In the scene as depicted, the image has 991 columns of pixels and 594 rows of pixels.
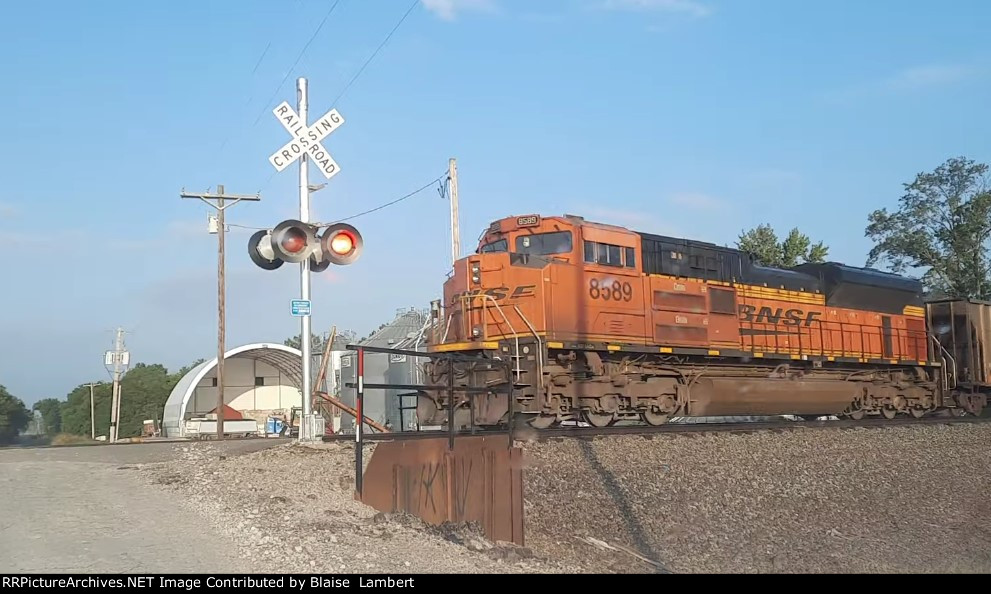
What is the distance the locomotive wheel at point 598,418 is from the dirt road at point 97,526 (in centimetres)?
764

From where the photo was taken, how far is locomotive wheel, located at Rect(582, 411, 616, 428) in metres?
14.7

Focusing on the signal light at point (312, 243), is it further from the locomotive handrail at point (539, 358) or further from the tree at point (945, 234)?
the tree at point (945, 234)

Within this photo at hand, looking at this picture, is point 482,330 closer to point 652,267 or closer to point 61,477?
point 652,267

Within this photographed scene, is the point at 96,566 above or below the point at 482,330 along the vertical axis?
below

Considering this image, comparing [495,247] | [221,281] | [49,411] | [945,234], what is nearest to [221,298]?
[221,281]

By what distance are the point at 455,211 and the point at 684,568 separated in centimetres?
1988

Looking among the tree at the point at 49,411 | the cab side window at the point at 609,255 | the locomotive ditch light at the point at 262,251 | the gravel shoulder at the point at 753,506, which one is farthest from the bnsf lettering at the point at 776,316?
the tree at the point at 49,411

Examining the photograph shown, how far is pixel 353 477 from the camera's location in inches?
380

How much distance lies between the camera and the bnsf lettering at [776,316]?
57.9ft

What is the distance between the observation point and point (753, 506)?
10453 mm

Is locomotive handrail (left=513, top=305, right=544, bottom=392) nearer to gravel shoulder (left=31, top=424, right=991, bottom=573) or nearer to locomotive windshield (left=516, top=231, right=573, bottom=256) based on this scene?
gravel shoulder (left=31, top=424, right=991, bottom=573)

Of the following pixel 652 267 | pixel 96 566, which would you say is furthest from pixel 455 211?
pixel 96 566

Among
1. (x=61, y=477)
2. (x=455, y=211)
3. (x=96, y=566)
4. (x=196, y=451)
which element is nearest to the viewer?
→ (x=96, y=566)

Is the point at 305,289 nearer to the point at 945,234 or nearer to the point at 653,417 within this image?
the point at 653,417
